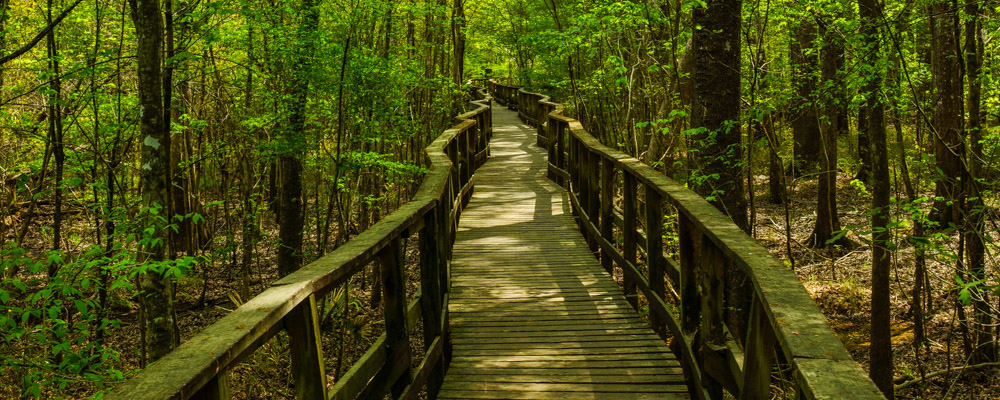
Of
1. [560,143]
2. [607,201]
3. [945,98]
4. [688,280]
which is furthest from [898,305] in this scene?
[688,280]

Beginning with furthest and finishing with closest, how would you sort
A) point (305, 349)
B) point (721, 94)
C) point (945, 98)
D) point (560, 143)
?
point (560, 143) < point (945, 98) < point (721, 94) < point (305, 349)

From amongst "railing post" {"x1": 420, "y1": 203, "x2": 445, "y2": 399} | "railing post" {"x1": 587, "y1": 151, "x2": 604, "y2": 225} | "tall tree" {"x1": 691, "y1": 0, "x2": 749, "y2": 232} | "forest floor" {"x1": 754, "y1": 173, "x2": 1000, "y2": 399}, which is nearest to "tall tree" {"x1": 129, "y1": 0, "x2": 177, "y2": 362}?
"railing post" {"x1": 420, "y1": 203, "x2": 445, "y2": 399}

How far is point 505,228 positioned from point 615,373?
4.56 m

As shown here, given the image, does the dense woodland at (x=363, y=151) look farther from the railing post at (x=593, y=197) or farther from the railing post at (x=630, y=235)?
the railing post at (x=593, y=197)

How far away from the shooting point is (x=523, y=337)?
530 cm

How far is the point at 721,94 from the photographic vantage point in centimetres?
567

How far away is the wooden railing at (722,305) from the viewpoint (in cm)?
193

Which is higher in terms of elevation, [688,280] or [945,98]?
[945,98]

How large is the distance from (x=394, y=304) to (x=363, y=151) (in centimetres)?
739

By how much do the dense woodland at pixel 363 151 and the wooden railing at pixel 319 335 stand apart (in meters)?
2.10

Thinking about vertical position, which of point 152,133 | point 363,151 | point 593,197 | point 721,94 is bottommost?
point 593,197

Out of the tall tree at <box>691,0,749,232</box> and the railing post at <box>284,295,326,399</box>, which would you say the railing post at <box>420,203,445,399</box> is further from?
the tall tree at <box>691,0,749,232</box>

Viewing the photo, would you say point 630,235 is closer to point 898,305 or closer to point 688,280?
point 688,280

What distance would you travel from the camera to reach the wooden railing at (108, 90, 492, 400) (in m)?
1.75
